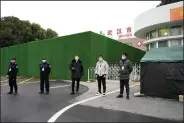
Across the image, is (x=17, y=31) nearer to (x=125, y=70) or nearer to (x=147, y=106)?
(x=125, y=70)

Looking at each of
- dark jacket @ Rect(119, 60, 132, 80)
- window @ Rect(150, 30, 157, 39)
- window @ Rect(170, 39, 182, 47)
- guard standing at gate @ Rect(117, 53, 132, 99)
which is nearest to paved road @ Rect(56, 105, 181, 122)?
guard standing at gate @ Rect(117, 53, 132, 99)

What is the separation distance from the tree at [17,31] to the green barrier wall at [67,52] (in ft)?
29.9

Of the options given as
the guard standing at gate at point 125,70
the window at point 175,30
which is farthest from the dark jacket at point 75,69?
the window at point 175,30

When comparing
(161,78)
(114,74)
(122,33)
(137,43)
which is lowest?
(114,74)

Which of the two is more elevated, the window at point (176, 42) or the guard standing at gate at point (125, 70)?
the window at point (176, 42)

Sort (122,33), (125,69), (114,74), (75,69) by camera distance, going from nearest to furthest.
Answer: (125,69) → (75,69) → (114,74) → (122,33)

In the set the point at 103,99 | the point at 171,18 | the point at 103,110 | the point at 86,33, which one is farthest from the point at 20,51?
the point at 171,18

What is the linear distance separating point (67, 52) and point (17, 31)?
1847 centimetres

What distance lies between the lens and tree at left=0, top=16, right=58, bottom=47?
29578 mm

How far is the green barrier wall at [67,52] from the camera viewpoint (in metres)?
14.0

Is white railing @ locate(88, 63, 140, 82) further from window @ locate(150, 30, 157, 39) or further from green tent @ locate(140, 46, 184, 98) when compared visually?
window @ locate(150, 30, 157, 39)

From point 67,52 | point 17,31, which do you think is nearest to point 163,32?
point 67,52

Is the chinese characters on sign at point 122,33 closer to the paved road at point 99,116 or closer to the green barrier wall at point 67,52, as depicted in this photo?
the green barrier wall at point 67,52

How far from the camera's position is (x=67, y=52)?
15.4 m
